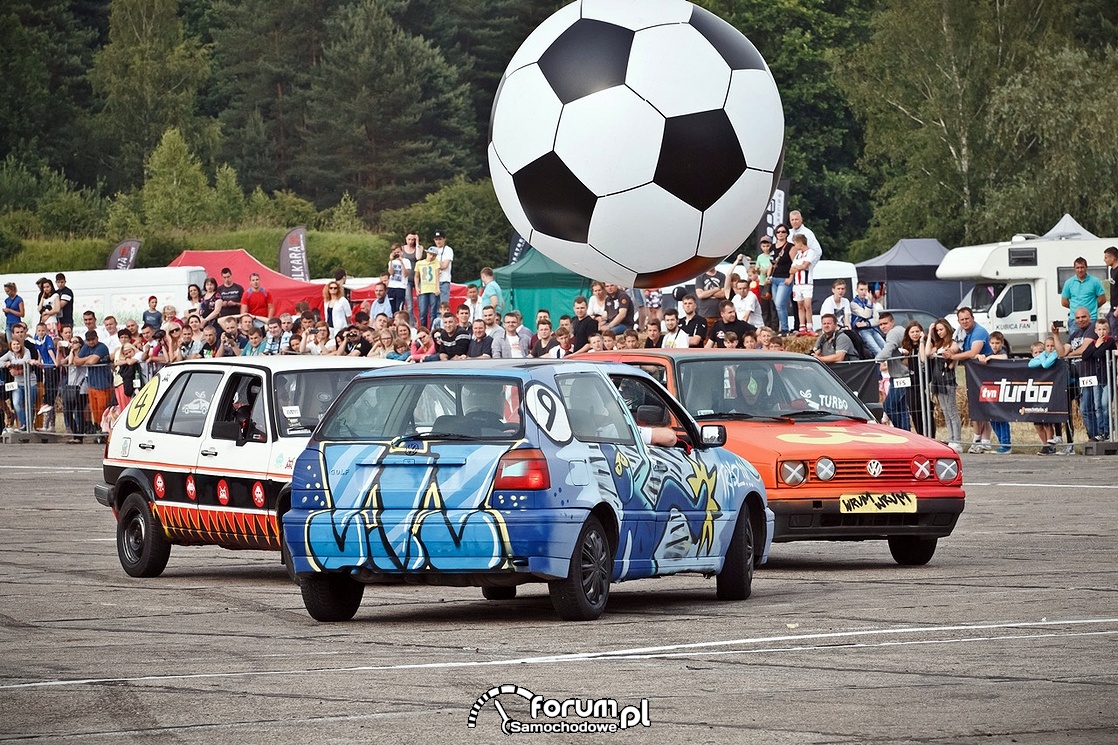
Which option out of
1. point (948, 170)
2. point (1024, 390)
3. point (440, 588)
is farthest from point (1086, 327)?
point (948, 170)

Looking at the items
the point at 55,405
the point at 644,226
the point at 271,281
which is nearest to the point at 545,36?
the point at 644,226

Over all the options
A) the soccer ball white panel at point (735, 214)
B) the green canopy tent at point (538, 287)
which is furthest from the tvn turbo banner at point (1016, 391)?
the green canopy tent at point (538, 287)

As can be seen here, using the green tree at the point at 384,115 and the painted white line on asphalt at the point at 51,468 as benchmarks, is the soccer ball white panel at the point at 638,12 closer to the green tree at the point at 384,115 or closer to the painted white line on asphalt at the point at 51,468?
the painted white line on asphalt at the point at 51,468

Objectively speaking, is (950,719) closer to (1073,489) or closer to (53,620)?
(53,620)

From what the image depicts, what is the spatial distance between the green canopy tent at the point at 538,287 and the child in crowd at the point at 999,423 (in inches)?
852

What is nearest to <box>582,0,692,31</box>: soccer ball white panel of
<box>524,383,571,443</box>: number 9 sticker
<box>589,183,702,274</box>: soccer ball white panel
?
<box>589,183,702,274</box>: soccer ball white panel

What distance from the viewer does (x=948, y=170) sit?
71.9 meters

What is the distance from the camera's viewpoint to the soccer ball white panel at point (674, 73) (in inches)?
709

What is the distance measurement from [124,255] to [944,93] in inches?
1135

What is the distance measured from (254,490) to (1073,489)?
9.95 metres

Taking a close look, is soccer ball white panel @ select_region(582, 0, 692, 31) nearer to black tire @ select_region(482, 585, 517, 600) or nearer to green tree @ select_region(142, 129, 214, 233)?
black tire @ select_region(482, 585, 517, 600)

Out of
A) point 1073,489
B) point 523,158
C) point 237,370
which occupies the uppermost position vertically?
point 523,158

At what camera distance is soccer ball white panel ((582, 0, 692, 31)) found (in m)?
18.2

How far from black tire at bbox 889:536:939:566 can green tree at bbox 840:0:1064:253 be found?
5222 centimetres
